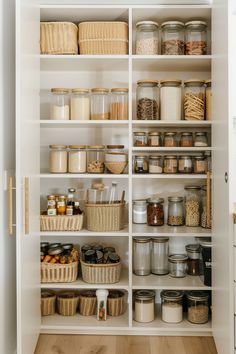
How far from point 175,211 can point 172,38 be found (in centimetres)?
115

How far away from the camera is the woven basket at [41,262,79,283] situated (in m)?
3.11

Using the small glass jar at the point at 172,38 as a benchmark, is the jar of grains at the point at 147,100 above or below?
below

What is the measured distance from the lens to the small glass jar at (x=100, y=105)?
3.14 m

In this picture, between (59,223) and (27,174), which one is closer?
(27,174)

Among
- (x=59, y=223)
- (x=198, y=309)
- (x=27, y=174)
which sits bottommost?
(x=198, y=309)

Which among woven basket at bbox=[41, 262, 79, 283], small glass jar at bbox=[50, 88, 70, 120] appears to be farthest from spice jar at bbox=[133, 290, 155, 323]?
small glass jar at bbox=[50, 88, 70, 120]

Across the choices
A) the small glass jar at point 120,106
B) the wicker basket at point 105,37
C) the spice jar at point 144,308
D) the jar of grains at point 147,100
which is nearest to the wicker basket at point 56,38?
the wicker basket at point 105,37

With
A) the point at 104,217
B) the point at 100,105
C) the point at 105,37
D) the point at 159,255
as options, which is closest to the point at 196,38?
the point at 105,37

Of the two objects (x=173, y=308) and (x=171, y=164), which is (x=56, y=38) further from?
(x=173, y=308)

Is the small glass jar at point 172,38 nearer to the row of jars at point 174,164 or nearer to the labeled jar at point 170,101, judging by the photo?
the labeled jar at point 170,101

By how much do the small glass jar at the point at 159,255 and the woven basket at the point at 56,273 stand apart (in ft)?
1.83

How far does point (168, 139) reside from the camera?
10.4ft

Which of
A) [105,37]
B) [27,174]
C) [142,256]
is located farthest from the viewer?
[142,256]

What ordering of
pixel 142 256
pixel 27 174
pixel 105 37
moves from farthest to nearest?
1. pixel 142 256
2. pixel 105 37
3. pixel 27 174
